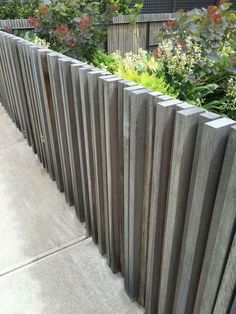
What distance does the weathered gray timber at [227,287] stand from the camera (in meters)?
0.94

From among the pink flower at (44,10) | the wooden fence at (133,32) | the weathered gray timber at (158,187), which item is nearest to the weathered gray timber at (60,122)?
the weathered gray timber at (158,187)

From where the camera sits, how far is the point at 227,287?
1.01 meters

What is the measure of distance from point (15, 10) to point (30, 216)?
4664mm

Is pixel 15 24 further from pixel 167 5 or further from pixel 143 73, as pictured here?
pixel 167 5

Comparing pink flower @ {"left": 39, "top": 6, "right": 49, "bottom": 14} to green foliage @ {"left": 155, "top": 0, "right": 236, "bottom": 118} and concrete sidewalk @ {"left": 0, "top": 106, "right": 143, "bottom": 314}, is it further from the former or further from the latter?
concrete sidewalk @ {"left": 0, "top": 106, "right": 143, "bottom": 314}

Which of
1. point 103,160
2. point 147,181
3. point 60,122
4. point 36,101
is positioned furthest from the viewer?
point 36,101

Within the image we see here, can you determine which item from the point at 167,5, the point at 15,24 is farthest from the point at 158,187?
the point at 167,5

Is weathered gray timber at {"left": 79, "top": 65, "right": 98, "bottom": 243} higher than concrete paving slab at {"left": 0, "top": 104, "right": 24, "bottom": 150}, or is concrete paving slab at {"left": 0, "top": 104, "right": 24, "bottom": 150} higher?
weathered gray timber at {"left": 79, "top": 65, "right": 98, "bottom": 243}

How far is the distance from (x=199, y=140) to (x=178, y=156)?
0.12 m

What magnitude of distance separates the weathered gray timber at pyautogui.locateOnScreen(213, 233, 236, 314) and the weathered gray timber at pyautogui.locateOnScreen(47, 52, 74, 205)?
1582 millimetres

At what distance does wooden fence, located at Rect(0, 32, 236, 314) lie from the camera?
0.94 meters

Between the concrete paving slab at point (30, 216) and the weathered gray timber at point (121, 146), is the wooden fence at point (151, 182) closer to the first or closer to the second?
the weathered gray timber at point (121, 146)

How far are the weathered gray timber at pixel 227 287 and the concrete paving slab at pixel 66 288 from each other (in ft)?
2.65

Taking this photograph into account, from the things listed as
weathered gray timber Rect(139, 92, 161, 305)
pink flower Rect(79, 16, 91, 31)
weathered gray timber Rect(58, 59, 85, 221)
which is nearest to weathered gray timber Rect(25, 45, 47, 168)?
weathered gray timber Rect(58, 59, 85, 221)
